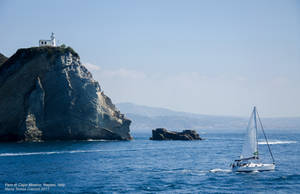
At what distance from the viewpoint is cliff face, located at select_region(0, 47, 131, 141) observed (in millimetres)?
102438

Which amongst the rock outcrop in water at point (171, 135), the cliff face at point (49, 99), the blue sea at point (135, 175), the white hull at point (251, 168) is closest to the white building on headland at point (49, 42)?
the cliff face at point (49, 99)

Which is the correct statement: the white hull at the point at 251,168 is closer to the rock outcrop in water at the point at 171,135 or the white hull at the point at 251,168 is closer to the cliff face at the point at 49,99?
the cliff face at the point at 49,99

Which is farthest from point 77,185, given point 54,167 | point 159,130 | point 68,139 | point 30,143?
point 159,130

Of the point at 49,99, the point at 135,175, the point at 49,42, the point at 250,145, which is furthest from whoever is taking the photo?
the point at 49,42

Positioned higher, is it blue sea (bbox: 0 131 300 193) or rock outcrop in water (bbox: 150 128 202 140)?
rock outcrop in water (bbox: 150 128 202 140)

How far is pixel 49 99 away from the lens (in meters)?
106

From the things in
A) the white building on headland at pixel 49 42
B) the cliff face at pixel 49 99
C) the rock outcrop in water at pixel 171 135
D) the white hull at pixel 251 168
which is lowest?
the white hull at pixel 251 168

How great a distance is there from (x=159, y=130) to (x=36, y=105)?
54901 millimetres

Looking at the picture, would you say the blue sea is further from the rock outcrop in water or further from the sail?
the rock outcrop in water

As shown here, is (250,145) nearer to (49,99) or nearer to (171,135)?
(49,99)

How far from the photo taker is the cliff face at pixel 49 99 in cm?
10244

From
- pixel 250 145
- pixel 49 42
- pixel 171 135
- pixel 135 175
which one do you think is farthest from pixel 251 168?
pixel 171 135

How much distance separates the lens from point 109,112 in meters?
114

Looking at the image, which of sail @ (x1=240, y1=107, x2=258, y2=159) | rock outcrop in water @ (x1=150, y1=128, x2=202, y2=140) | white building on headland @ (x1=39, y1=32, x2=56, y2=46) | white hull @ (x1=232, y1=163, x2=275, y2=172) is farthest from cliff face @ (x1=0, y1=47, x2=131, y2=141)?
white hull @ (x1=232, y1=163, x2=275, y2=172)
